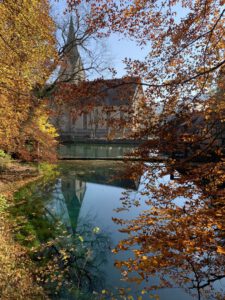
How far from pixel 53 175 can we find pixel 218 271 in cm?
1416

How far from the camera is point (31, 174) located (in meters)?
17.2

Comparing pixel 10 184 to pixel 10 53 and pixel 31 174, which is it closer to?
pixel 31 174

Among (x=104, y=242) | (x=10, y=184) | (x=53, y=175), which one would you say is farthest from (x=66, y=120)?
(x=104, y=242)

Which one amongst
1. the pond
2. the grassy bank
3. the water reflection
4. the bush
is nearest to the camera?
the grassy bank

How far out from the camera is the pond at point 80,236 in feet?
20.5

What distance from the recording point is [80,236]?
879 cm

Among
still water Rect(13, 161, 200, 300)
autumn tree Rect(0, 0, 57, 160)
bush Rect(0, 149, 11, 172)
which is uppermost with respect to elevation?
autumn tree Rect(0, 0, 57, 160)

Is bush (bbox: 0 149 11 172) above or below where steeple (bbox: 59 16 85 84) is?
below

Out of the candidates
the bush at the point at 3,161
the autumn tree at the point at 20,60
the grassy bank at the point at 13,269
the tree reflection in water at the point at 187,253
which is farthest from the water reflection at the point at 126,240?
the autumn tree at the point at 20,60

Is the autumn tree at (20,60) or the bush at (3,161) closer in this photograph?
the autumn tree at (20,60)

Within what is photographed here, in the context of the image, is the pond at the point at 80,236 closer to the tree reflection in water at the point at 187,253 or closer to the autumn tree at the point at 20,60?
the tree reflection in water at the point at 187,253

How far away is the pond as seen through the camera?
625 centimetres

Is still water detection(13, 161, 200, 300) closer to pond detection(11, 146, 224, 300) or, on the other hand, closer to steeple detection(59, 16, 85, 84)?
pond detection(11, 146, 224, 300)

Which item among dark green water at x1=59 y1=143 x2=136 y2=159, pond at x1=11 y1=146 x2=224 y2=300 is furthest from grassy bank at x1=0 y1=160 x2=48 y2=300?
dark green water at x1=59 y1=143 x2=136 y2=159
